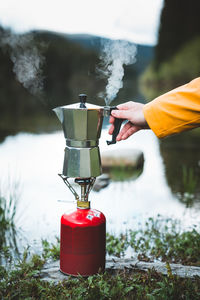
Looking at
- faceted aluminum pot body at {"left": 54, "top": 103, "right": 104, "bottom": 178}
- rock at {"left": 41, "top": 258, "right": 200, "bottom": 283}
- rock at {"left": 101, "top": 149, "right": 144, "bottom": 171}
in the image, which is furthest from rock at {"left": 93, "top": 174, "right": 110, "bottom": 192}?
faceted aluminum pot body at {"left": 54, "top": 103, "right": 104, "bottom": 178}

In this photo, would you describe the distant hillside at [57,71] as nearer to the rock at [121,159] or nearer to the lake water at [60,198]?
the lake water at [60,198]

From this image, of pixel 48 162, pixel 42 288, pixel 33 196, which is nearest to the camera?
pixel 42 288

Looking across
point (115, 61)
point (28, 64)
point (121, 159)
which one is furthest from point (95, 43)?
point (121, 159)

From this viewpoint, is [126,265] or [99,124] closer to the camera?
[99,124]

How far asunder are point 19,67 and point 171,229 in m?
2.02

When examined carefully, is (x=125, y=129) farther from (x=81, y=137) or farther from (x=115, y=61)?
(x=115, y=61)

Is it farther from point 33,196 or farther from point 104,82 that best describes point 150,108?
point 33,196

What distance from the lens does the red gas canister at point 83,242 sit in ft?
7.61

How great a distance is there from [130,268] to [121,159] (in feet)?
10.8

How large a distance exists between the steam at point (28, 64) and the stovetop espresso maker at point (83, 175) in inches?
19.0

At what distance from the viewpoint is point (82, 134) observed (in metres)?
2.25

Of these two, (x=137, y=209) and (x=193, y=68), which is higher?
(x=193, y=68)

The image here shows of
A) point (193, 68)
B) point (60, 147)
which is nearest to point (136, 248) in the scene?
point (60, 147)

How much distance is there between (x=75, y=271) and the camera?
239cm
